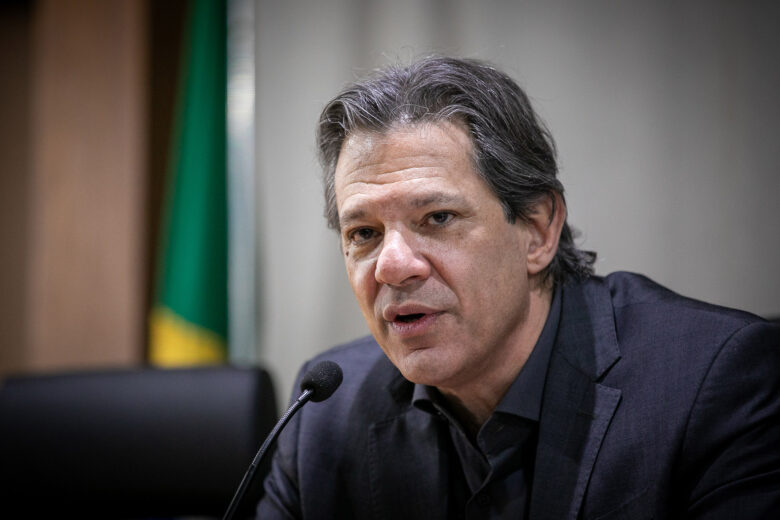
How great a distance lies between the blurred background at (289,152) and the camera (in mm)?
2299

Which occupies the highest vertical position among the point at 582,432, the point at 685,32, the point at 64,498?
the point at 685,32

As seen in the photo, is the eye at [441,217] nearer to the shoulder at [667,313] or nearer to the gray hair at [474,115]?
the gray hair at [474,115]

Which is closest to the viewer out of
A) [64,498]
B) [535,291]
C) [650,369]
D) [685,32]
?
[650,369]

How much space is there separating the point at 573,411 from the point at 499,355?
7.2 inches

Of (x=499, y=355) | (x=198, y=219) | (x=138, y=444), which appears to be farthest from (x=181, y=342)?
(x=499, y=355)

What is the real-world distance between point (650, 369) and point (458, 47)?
65.2 inches

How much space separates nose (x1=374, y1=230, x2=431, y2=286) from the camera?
4.11 feet

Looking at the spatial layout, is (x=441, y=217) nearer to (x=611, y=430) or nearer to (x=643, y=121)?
(x=611, y=430)

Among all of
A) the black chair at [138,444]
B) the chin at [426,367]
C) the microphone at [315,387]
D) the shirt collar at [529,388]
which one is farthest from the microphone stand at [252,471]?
the black chair at [138,444]

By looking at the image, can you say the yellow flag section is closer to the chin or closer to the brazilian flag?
the brazilian flag

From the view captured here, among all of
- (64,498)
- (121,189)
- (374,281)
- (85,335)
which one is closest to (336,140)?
(374,281)

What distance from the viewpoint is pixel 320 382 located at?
1.24 meters

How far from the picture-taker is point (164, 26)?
317 cm

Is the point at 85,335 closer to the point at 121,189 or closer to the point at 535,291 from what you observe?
the point at 121,189
